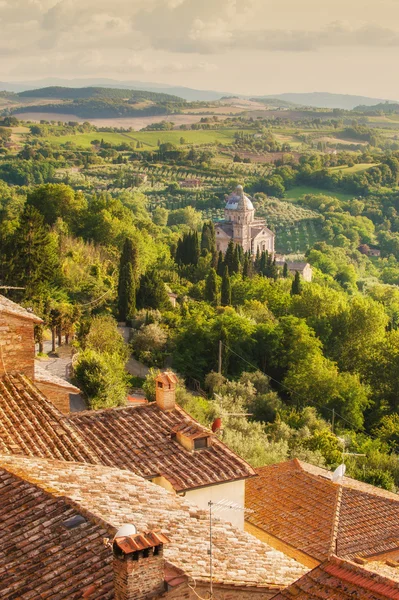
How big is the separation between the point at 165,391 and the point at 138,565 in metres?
7.37

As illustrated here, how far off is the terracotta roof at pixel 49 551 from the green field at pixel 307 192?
13184 centimetres

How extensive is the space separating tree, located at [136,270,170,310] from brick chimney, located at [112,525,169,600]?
Answer: 35604mm

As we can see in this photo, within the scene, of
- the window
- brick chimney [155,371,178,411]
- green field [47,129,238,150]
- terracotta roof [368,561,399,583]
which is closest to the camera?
terracotta roof [368,561,399,583]

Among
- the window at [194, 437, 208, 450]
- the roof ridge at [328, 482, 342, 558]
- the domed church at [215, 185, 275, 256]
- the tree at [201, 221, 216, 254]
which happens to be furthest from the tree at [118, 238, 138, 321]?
the domed church at [215, 185, 275, 256]

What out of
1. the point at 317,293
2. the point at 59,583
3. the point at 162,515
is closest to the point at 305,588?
the point at 59,583

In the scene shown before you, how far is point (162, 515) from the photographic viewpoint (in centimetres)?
968

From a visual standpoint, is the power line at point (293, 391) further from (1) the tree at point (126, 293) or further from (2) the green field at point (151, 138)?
(2) the green field at point (151, 138)

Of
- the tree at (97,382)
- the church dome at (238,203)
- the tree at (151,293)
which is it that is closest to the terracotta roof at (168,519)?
the tree at (97,382)

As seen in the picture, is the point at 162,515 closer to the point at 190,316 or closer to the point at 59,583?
the point at 59,583

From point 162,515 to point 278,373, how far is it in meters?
30.5

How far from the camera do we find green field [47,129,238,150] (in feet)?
486

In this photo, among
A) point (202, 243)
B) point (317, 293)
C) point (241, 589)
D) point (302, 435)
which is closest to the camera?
point (241, 589)

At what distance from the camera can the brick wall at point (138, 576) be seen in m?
6.87

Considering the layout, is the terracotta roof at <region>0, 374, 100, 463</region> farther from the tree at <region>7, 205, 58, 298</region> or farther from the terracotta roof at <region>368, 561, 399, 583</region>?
the tree at <region>7, 205, 58, 298</region>
